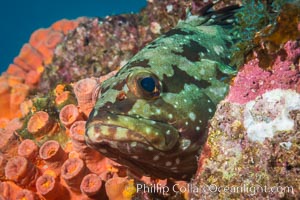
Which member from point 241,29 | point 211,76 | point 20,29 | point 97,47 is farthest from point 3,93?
point 20,29

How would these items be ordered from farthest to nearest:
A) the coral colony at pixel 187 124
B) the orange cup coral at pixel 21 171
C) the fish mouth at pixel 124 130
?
the orange cup coral at pixel 21 171 < the fish mouth at pixel 124 130 < the coral colony at pixel 187 124

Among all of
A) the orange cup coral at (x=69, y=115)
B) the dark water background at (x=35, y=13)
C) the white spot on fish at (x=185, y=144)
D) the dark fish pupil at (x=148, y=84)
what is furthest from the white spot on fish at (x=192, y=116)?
the dark water background at (x=35, y=13)

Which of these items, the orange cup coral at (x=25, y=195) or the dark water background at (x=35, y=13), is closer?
the orange cup coral at (x=25, y=195)

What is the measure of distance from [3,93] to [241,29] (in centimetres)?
689

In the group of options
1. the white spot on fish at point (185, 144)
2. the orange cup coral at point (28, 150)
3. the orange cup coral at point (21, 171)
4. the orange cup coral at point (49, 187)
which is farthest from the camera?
the orange cup coral at point (28, 150)

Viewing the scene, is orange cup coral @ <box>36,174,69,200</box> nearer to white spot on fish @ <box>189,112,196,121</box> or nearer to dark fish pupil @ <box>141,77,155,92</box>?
dark fish pupil @ <box>141,77,155,92</box>

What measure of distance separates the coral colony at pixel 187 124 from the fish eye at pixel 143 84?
11mm

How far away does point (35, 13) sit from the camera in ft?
381

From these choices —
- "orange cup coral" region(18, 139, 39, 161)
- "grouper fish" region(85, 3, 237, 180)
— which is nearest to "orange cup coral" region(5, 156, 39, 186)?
"orange cup coral" region(18, 139, 39, 161)

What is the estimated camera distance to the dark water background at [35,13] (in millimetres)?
109250

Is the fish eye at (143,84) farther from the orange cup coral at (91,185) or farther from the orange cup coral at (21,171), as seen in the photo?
the orange cup coral at (21,171)

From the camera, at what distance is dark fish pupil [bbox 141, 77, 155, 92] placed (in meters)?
3.51

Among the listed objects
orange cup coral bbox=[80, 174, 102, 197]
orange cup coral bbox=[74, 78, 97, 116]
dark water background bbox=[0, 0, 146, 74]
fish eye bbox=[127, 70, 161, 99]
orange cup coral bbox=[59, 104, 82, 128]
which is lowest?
orange cup coral bbox=[80, 174, 102, 197]

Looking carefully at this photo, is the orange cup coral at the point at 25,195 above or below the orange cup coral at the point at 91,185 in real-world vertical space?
below
